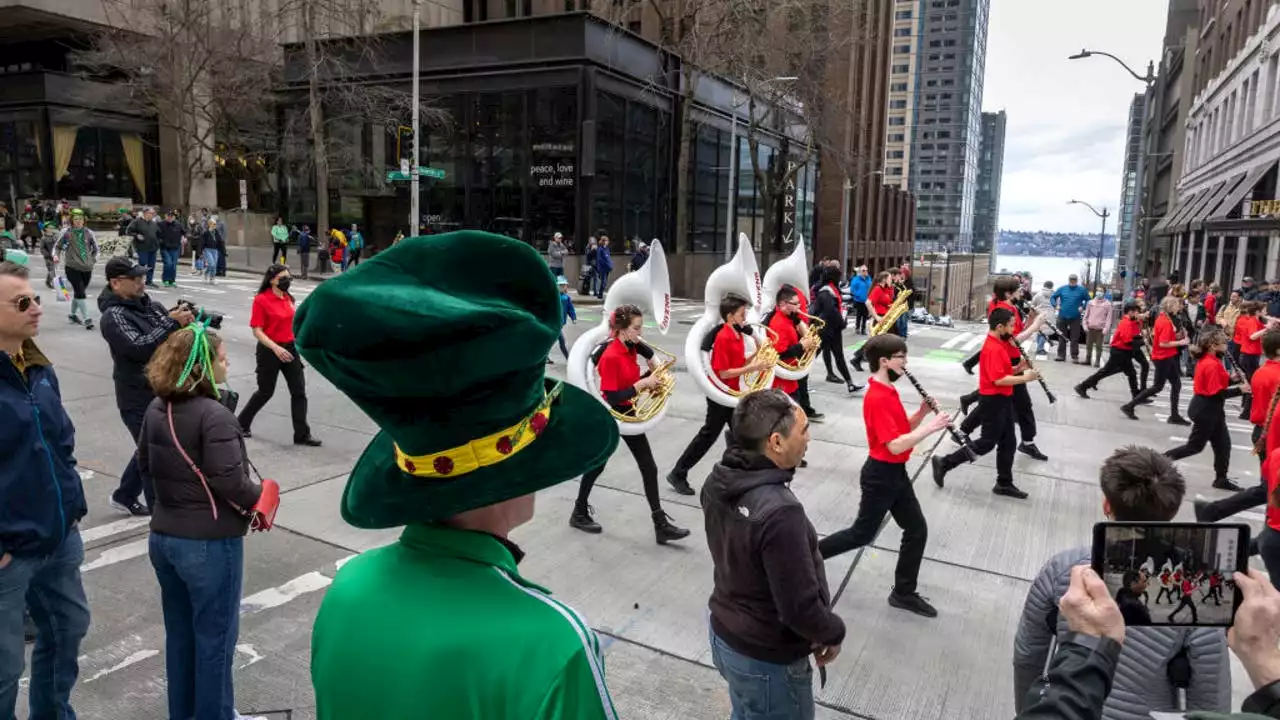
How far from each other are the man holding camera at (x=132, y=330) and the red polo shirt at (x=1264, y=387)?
8.66 m

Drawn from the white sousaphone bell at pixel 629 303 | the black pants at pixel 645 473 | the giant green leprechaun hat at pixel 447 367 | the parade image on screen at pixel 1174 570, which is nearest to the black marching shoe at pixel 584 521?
the black pants at pixel 645 473

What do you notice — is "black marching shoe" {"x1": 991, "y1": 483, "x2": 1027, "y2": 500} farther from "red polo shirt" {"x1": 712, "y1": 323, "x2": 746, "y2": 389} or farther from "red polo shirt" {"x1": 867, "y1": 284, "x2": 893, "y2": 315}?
"red polo shirt" {"x1": 867, "y1": 284, "x2": 893, "y2": 315}

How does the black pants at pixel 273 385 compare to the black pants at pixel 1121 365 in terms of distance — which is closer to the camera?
the black pants at pixel 273 385

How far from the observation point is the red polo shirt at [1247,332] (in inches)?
469

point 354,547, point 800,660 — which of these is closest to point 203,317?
point 354,547

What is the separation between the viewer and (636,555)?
596 centimetres

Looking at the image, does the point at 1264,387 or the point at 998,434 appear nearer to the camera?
the point at 1264,387

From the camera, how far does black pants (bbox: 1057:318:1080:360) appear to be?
1644cm

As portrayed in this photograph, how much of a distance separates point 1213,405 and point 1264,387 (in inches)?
42.2

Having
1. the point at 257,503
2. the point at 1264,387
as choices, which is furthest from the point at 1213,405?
the point at 257,503

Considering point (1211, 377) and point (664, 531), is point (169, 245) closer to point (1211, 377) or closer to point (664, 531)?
point (664, 531)

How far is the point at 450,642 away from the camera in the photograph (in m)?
1.27

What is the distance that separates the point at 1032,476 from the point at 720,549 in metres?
6.36

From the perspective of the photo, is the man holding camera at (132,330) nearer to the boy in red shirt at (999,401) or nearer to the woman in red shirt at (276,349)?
the woman in red shirt at (276,349)
